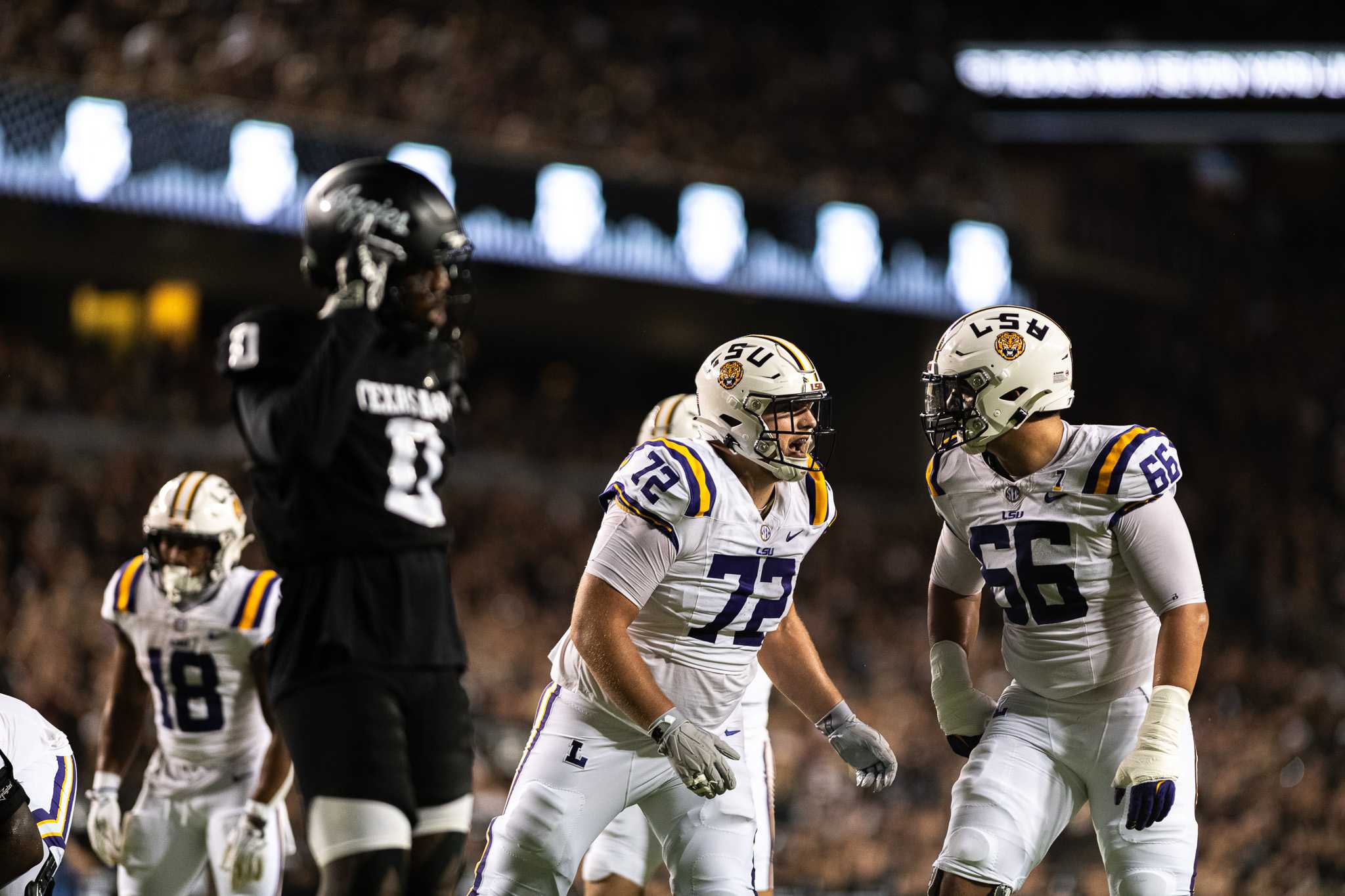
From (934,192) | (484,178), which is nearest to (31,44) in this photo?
(484,178)

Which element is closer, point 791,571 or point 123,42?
point 791,571

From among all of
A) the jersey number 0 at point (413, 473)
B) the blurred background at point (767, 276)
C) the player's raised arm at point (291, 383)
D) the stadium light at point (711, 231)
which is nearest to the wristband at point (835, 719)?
the jersey number 0 at point (413, 473)

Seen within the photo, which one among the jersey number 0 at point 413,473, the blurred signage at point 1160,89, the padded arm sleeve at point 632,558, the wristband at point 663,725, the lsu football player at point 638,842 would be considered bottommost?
the lsu football player at point 638,842

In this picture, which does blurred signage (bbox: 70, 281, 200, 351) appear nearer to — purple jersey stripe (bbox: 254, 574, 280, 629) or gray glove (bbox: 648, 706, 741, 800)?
purple jersey stripe (bbox: 254, 574, 280, 629)

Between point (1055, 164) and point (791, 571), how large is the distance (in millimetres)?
20697

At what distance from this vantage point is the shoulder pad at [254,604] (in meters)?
5.76

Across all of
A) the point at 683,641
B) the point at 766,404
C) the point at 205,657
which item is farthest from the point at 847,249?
the point at 683,641

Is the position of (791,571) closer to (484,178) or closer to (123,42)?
(484,178)

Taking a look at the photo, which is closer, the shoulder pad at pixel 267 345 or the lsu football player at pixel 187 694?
the shoulder pad at pixel 267 345

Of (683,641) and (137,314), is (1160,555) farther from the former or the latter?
(137,314)

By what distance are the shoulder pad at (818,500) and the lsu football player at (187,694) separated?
6.91 feet

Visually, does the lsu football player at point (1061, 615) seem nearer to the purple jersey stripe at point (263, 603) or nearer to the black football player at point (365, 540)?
the black football player at point (365, 540)

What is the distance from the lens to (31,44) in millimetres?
14836

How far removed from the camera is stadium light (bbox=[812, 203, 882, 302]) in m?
18.3
